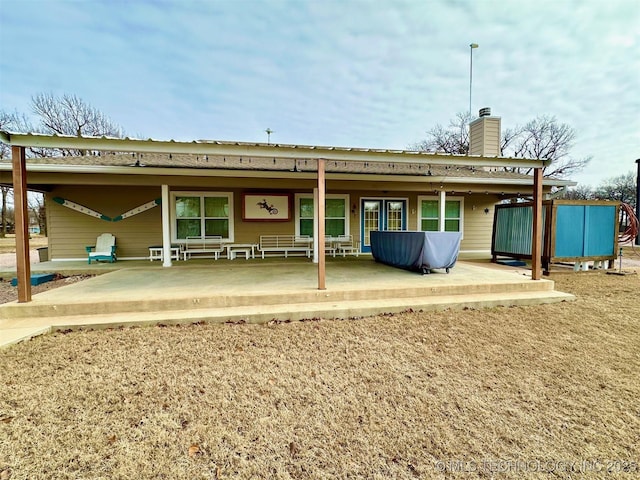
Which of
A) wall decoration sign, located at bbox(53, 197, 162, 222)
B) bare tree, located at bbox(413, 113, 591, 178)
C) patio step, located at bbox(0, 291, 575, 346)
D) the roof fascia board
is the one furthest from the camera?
bare tree, located at bbox(413, 113, 591, 178)

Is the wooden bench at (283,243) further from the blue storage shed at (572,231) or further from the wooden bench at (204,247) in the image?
the blue storage shed at (572,231)

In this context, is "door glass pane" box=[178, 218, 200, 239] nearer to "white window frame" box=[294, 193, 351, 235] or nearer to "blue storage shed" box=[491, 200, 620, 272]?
"white window frame" box=[294, 193, 351, 235]

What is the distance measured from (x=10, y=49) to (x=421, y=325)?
20.2 meters

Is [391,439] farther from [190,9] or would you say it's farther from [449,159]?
[190,9]

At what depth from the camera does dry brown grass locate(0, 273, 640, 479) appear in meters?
1.67

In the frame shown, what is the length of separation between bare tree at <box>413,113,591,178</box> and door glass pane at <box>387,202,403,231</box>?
52.8ft

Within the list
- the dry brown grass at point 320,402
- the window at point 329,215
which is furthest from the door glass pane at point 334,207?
the dry brown grass at point 320,402

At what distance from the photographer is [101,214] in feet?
26.5

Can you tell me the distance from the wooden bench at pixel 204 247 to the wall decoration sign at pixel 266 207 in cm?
107

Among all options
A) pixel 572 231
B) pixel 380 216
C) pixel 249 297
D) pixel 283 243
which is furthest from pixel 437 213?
pixel 249 297

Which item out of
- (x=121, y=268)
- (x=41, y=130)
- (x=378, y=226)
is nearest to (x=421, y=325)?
(x=378, y=226)

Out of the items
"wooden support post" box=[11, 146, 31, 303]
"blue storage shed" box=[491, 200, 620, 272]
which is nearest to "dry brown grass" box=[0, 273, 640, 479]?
"wooden support post" box=[11, 146, 31, 303]

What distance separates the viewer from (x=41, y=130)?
1844cm

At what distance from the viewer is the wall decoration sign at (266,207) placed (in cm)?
853
